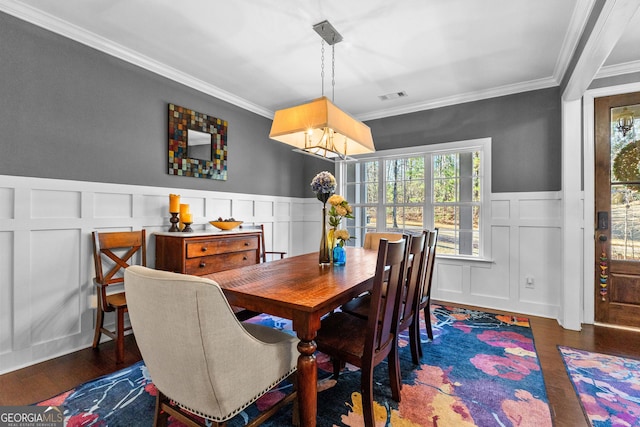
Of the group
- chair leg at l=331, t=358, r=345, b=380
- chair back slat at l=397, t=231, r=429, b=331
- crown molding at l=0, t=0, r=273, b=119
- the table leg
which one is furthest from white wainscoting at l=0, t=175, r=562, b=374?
the table leg

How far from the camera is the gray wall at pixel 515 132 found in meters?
3.37

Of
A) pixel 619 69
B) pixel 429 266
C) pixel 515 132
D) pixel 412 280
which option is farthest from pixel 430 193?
pixel 412 280

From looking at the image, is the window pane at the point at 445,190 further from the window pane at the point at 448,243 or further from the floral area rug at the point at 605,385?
the floral area rug at the point at 605,385

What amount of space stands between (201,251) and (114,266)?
0.75 m

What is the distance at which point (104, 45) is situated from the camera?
265cm

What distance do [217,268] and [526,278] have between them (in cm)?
341

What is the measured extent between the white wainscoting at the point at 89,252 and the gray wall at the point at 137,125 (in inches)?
5.7

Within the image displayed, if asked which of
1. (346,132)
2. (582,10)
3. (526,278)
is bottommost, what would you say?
(526,278)

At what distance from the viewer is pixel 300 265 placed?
228 centimetres

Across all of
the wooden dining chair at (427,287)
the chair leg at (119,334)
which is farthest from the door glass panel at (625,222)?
the chair leg at (119,334)

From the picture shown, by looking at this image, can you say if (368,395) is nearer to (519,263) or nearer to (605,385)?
(605,385)

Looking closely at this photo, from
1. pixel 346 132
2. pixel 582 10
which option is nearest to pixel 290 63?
pixel 346 132

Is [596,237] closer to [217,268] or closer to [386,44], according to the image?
[386,44]

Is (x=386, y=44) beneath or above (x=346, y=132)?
above
